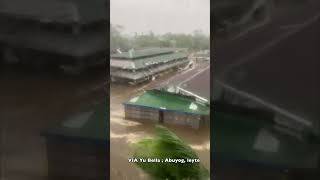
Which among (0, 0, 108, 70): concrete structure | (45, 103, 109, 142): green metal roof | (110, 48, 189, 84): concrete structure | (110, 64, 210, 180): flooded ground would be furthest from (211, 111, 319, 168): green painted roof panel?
(0, 0, 108, 70): concrete structure

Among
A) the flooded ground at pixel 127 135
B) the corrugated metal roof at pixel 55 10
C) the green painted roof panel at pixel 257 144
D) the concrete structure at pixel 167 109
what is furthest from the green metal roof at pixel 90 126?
the green painted roof panel at pixel 257 144

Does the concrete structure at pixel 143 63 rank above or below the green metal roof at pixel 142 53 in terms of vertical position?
below

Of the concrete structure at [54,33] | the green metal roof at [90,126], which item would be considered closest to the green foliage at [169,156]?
the green metal roof at [90,126]

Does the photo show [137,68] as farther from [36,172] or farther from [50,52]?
[36,172]

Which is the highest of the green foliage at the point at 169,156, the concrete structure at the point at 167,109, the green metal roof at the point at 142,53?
the green metal roof at the point at 142,53

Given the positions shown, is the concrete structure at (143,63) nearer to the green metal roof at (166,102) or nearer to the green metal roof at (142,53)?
the green metal roof at (142,53)

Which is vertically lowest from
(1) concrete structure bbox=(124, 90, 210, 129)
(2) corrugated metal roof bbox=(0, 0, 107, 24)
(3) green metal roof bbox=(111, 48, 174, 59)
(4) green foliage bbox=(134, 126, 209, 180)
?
(4) green foliage bbox=(134, 126, 209, 180)

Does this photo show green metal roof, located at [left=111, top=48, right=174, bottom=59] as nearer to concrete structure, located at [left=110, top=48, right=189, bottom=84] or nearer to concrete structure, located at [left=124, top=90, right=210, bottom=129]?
concrete structure, located at [left=110, top=48, right=189, bottom=84]
